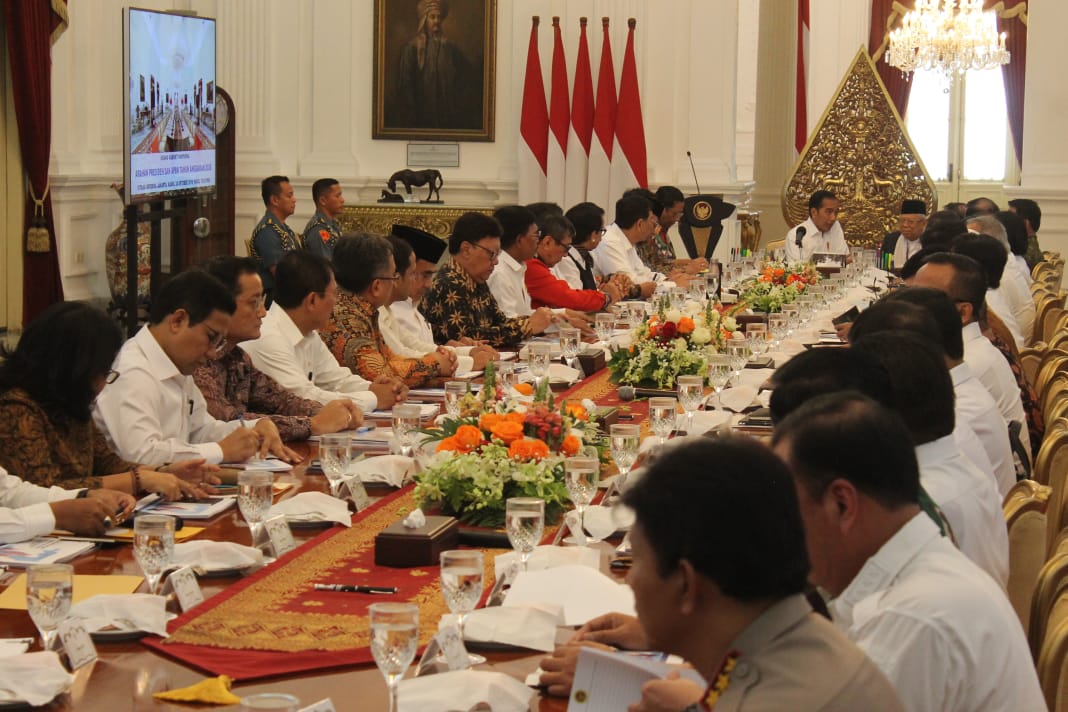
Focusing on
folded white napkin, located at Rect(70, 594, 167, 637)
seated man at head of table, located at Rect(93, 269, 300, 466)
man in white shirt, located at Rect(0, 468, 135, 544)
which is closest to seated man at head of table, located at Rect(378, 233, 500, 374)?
seated man at head of table, located at Rect(93, 269, 300, 466)

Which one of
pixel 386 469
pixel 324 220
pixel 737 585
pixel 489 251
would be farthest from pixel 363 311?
→ pixel 324 220

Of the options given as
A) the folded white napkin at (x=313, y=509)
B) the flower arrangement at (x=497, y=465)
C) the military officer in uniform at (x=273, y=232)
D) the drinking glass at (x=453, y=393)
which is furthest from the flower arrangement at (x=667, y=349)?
the military officer in uniform at (x=273, y=232)

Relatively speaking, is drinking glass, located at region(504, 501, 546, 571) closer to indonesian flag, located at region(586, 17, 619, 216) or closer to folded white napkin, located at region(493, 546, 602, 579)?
folded white napkin, located at region(493, 546, 602, 579)

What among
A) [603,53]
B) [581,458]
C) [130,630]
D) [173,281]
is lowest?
[130,630]

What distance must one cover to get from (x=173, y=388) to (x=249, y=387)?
610 mm

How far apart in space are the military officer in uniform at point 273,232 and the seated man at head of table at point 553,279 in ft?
Result: 7.44

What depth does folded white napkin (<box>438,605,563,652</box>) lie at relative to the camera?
7.54 ft

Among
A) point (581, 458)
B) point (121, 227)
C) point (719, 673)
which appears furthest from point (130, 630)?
point (121, 227)

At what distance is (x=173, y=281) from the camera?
152 inches

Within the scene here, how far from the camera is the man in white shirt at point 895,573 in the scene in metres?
1.85

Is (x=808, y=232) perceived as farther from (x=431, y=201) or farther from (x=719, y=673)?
(x=719, y=673)

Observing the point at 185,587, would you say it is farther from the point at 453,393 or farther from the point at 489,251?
the point at 489,251

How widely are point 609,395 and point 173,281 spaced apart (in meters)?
1.59

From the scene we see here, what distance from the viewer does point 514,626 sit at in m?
2.33
